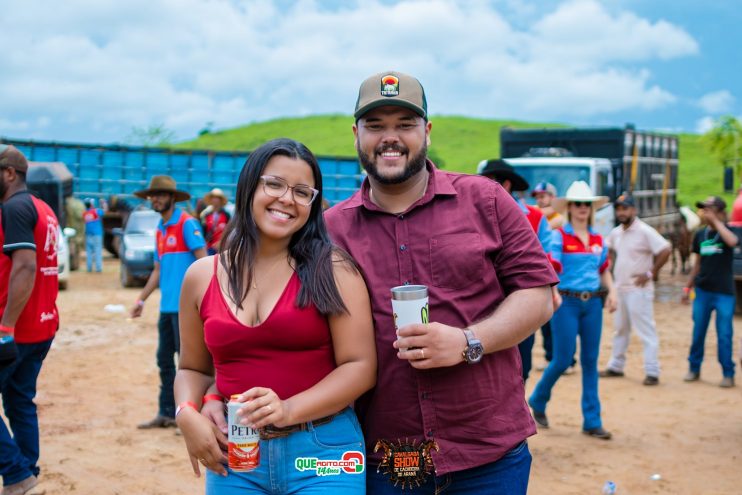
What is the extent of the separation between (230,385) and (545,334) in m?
7.16

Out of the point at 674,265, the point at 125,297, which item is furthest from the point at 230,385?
the point at 674,265

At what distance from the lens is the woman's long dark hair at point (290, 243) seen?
2544 millimetres

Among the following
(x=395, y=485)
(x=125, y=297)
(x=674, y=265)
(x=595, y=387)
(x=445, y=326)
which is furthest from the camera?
(x=674, y=265)

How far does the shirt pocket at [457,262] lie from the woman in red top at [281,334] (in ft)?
0.85

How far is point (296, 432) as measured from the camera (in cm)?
250

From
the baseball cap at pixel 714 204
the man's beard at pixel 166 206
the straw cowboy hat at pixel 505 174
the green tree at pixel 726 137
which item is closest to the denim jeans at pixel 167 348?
the man's beard at pixel 166 206

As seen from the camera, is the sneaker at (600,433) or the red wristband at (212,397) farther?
the sneaker at (600,433)

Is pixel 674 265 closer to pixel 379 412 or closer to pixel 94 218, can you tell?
pixel 94 218

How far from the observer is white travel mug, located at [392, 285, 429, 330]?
2348 mm

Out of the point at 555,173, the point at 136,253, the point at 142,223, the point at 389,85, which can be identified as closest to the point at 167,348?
the point at 389,85

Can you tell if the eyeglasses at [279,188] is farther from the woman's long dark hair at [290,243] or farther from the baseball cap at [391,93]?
the baseball cap at [391,93]

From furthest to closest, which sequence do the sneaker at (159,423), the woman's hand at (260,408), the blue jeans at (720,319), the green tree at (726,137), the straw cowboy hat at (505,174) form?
the green tree at (726,137) → the blue jeans at (720,319) → the sneaker at (159,423) → the straw cowboy hat at (505,174) → the woman's hand at (260,408)

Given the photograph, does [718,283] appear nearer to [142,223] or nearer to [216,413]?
[216,413]

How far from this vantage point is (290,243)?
272cm
